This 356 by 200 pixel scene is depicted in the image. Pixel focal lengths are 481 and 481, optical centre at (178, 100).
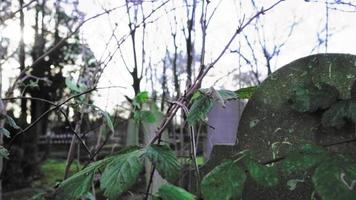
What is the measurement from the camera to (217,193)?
34.6 inches

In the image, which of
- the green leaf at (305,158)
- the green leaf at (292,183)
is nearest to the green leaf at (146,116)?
the green leaf at (292,183)

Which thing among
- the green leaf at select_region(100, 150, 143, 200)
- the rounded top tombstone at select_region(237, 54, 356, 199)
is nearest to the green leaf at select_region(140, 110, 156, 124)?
the rounded top tombstone at select_region(237, 54, 356, 199)

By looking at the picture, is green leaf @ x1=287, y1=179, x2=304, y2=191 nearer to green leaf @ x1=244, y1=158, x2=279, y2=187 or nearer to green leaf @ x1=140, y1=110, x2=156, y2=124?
green leaf @ x1=140, y1=110, x2=156, y2=124

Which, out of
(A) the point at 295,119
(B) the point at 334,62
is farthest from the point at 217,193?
(B) the point at 334,62

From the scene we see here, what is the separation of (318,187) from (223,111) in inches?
94.6

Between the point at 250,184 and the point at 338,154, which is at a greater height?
the point at 338,154

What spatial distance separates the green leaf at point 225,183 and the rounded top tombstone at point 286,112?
1.10 m

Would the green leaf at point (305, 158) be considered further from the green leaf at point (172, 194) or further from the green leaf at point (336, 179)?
the green leaf at point (172, 194)

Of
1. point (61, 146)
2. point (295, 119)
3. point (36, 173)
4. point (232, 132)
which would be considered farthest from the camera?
point (61, 146)

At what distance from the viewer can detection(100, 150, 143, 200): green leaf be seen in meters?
0.93

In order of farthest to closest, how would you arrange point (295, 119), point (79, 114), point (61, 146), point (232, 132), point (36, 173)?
point (61, 146) → point (36, 173) → point (232, 132) → point (79, 114) → point (295, 119)

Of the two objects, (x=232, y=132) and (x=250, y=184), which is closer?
(x=250, y=184)

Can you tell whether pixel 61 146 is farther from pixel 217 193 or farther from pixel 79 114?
A: pixel 217 193

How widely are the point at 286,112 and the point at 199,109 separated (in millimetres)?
1003
